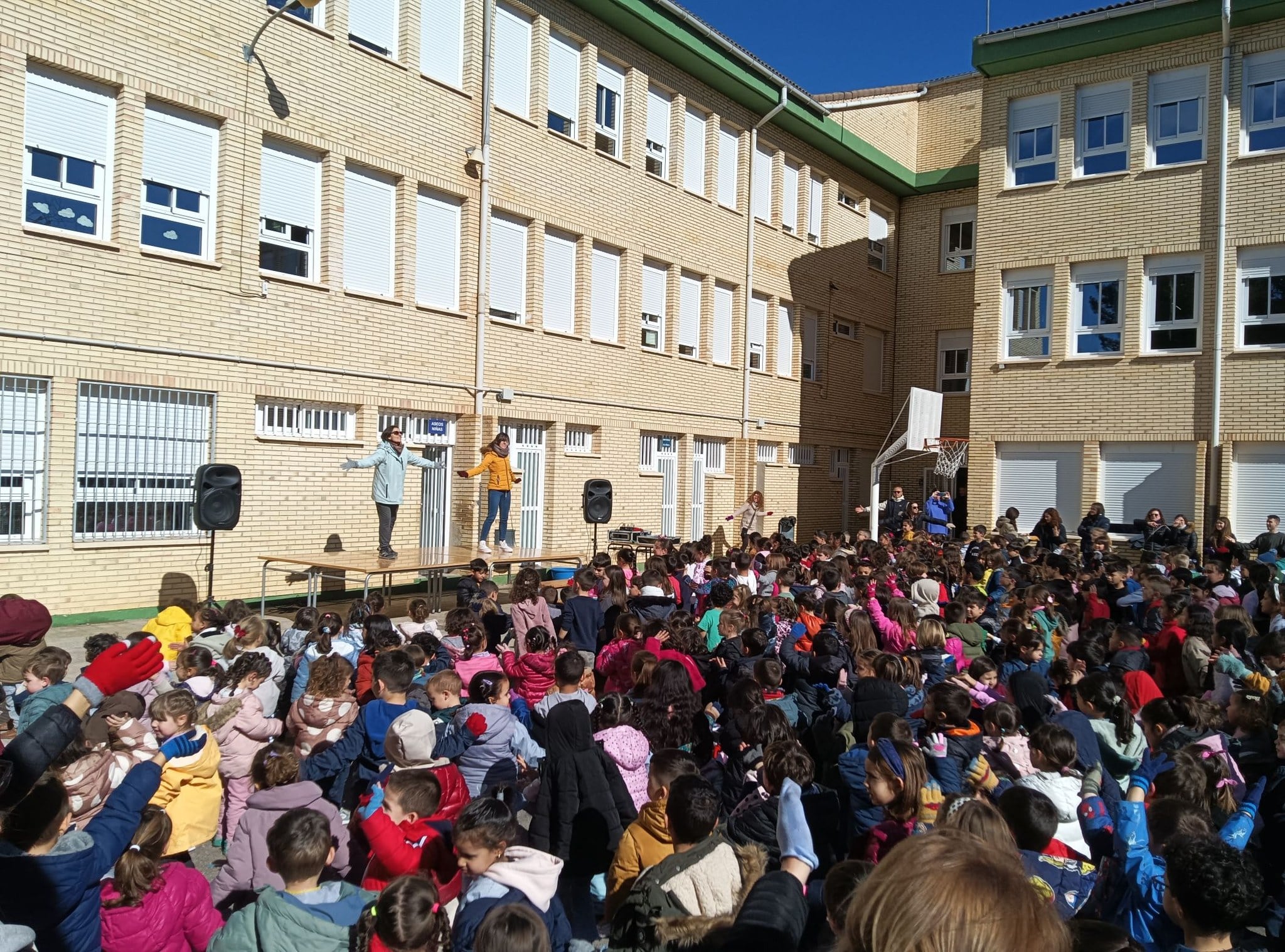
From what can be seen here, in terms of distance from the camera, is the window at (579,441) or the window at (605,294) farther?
the window at (605,294)

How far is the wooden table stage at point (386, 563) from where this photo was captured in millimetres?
11648

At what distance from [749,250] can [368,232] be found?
1068cm

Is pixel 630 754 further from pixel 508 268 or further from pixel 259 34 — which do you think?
pixel 508 268

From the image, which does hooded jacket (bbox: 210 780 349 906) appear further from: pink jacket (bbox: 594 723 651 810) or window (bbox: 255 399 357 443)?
window (bbox: 255 399 357 443)

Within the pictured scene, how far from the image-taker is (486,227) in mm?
16328

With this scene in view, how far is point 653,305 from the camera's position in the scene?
20.6 meters

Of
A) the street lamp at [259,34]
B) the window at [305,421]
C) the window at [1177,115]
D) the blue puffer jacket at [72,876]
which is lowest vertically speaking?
the blue puffer jacket at [72,876]

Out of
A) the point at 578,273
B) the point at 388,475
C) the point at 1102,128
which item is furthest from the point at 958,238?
the point at 388,475

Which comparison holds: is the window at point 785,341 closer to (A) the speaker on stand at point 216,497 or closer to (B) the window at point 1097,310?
(B) the window at point 1097,310

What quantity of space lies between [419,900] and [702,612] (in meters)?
6.76

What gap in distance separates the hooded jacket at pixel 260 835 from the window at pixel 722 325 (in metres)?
18.7

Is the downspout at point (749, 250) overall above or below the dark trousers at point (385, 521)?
above

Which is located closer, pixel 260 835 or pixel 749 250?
pixel 260 835

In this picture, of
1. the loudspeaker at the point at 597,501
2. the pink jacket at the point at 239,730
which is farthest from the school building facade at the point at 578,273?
the pink jacket at the point at 239,730
